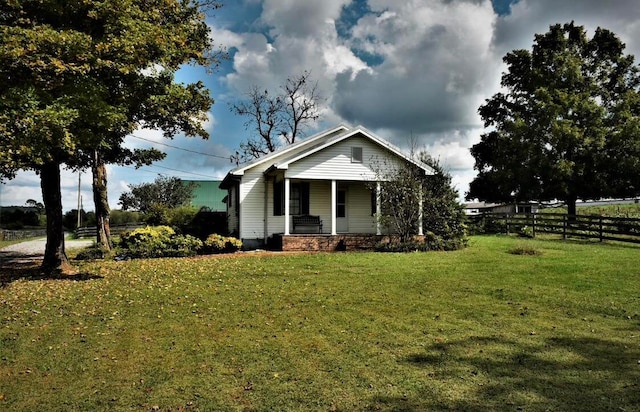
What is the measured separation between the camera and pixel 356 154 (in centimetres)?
2028

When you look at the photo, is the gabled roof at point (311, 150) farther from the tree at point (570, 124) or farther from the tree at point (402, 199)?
the tree at point (570, 124)

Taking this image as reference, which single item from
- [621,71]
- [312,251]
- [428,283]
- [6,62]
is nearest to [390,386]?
[428,283]

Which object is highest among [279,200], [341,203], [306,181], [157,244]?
[306,181]

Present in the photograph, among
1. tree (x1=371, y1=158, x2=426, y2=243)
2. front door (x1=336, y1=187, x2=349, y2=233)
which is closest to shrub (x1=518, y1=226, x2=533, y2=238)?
tree (x1=371, y1=158, x2=426, y2=243)

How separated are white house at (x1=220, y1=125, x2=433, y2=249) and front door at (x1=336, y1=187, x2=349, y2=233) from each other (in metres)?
0.15

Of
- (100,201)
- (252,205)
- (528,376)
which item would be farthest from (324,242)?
(528,376)

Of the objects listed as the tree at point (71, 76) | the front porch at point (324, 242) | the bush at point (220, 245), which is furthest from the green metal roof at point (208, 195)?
the tree at point (71, 76)

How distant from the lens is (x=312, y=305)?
8258 millimetres

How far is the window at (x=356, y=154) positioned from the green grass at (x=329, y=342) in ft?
30.8

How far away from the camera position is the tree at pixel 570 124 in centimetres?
2727

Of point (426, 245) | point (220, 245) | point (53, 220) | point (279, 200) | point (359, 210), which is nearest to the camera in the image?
point (53, 220)

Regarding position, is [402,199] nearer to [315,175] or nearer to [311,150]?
[315,175]

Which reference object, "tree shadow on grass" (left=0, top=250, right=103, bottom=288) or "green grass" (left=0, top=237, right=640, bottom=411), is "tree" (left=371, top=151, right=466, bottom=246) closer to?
"green grass" (left=0, top=237, right=640, bottom=411)

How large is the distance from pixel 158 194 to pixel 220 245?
101 ft
